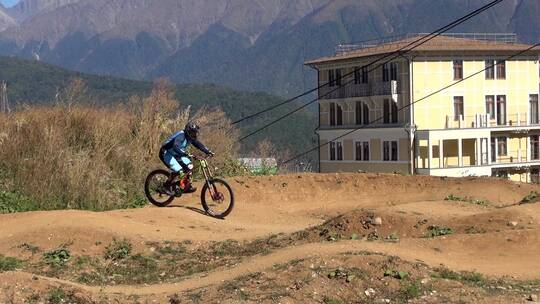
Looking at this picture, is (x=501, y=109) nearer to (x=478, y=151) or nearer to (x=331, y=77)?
(x=478, y=151)

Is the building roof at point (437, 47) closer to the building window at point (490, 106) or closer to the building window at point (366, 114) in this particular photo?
the building window at point (490, 106)

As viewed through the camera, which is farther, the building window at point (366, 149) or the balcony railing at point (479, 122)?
the building window at point (366, 149)

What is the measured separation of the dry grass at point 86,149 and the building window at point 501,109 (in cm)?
5389

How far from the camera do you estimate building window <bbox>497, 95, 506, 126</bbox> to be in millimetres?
74125

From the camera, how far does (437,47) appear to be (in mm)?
70250

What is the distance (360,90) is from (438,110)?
7.11m

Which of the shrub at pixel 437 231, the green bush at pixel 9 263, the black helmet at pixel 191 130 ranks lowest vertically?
the green bush at pixel 9 263

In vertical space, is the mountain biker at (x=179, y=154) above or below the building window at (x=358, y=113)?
below

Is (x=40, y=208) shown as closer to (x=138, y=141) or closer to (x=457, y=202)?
(x=138, y=141)

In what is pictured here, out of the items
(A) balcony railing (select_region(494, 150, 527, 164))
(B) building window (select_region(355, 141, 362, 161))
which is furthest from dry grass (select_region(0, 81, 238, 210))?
(A) balcony railing (select_region(494, 150, 527, 164))

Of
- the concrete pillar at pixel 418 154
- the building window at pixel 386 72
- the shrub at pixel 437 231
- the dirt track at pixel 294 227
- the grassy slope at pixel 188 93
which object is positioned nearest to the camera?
the dirt track at pixel 294 227

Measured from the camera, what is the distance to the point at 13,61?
166 meters

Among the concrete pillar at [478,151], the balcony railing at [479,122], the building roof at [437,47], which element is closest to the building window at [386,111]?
the building roof at [437,47]

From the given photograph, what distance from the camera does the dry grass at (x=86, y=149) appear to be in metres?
17.1
